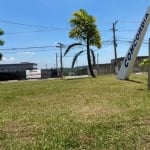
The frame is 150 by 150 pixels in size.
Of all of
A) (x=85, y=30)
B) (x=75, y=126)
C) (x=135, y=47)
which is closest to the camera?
(x=75, y=126)

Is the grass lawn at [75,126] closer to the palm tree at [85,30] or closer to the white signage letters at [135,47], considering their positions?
the white signage letters at [135,47]

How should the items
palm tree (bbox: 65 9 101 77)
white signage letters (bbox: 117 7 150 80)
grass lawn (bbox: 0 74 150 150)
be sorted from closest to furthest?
grass lawn (bbox: 0 74 150 150) < white signage letters (bbox: 117 7 150 80) < palm tree (bbox: 65 9 101 77)

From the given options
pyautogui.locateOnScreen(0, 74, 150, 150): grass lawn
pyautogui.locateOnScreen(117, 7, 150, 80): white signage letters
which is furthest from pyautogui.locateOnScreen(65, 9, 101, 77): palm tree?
pyautogui.locateOnScreen(0, 74, 150, 150): grass lawn

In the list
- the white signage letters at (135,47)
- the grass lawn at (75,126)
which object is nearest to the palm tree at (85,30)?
the white signage letters at (135,47)

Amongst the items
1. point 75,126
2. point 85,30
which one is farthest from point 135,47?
point 75,126

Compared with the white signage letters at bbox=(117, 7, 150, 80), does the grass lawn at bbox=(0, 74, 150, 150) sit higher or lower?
lower

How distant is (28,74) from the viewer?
248 feet

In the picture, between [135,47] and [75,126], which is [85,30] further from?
[75,126]

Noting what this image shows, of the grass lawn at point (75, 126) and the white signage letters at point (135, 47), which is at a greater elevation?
the white signage letters at point (135, 47)

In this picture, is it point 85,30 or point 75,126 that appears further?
point 85,30

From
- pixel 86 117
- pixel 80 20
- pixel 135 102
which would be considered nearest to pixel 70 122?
pixel 86 117

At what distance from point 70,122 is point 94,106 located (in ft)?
12.6

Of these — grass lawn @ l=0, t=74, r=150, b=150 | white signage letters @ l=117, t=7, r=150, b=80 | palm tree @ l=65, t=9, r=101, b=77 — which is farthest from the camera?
palm tree @ l=65, t=9, r=101, b=77

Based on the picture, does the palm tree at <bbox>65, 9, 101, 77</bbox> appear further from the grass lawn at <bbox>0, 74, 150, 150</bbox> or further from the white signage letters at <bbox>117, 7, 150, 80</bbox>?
the grass lawn at <bbox>0, 74, 150, 150</bbox>
